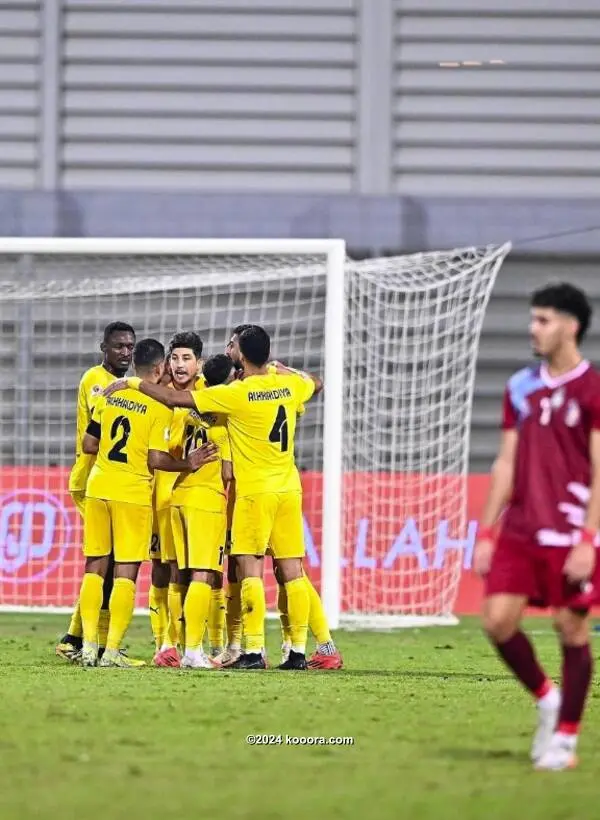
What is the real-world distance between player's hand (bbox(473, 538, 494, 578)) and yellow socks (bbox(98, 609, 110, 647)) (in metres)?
4.24

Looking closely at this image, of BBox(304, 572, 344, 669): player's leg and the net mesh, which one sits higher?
the net mesh

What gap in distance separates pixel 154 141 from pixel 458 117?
284 cm

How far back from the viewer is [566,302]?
5402 millimetres

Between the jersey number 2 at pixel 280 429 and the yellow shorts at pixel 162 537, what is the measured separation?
2.88 feet

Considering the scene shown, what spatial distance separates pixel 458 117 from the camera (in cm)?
1592

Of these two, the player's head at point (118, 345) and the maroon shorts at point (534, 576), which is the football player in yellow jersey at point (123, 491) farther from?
the maroon shorts at point (534, 576)

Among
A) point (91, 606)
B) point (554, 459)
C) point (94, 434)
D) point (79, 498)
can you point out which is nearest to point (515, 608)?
point (554, 459)

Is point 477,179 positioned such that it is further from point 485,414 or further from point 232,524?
point 232,524

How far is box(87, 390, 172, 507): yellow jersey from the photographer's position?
29.0 feet

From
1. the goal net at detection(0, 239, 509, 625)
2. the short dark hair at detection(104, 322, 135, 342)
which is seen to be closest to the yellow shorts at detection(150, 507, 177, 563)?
the short dark hair at detection(104, 322, 135, 342)

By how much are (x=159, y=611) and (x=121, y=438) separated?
114cm

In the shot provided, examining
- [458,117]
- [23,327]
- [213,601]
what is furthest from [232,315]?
[213,601]

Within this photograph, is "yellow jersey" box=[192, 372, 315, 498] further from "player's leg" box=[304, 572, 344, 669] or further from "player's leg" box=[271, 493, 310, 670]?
"player's leg" box=[304, 572, 344, 669]

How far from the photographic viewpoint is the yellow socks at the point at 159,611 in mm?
9375
